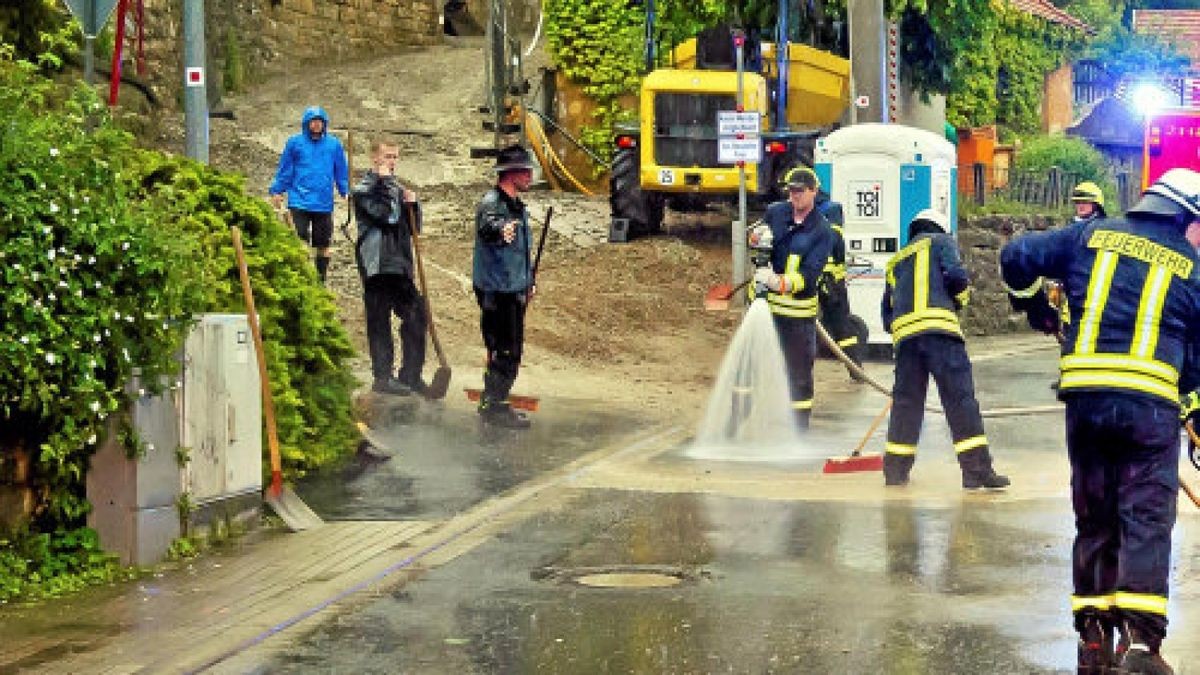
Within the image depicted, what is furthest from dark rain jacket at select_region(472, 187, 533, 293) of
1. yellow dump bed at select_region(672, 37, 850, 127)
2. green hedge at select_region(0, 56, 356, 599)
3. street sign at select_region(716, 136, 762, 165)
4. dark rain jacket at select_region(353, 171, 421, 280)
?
yellow dump bed at select_region(672, 37, 850, 127)

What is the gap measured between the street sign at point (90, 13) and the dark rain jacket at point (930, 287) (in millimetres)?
4625

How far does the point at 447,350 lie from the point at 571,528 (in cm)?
765

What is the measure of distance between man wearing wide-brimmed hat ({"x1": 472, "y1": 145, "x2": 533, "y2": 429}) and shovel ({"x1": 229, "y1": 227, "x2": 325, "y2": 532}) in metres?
3.67

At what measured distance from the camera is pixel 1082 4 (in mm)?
54250

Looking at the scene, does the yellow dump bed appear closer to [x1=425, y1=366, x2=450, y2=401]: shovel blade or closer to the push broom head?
[x1=425, y1=366, x2=450, y2=401]: shovel blade

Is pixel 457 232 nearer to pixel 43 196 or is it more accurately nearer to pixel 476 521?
pixel 476 521

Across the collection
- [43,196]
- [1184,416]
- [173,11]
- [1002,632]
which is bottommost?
[1002,632]

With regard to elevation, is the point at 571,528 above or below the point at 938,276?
below

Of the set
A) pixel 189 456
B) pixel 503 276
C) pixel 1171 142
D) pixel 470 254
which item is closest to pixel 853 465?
pixel 503 276

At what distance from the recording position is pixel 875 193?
2341 centimetres

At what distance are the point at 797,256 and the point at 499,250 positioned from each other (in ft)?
6.52

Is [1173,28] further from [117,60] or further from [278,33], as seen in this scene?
[117,60]

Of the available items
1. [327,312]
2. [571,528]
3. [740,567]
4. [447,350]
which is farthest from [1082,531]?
[447,350]

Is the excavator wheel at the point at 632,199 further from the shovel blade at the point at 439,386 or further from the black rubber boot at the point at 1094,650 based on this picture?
the black rubber boot at the point at 1094,650
